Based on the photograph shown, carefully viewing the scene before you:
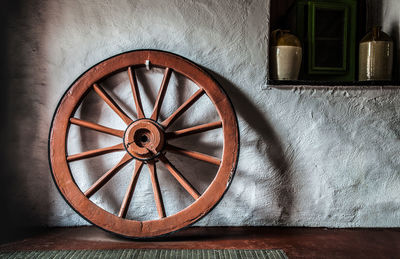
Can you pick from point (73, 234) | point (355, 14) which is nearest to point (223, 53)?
point (355, 14)

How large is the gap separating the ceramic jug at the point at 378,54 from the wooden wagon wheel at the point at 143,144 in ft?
3.09

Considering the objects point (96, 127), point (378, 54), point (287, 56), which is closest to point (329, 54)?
point (378, 54)

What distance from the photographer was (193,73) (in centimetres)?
177

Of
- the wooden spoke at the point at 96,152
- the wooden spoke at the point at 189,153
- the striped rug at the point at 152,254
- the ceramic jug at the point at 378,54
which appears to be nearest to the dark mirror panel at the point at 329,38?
the ceramic jug at the point at 378,54

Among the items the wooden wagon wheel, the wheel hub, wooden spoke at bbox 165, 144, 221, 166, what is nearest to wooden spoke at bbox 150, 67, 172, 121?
the wooden wagon wheel

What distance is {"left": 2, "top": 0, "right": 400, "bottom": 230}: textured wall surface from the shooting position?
1850mm

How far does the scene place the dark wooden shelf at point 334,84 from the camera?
6.06 ft

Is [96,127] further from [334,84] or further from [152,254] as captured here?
[334,84]

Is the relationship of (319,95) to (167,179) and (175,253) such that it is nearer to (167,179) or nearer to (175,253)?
(167,179)

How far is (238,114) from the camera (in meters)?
1.88

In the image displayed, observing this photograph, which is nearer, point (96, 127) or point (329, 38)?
point (96, 127)

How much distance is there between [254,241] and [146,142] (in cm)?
79

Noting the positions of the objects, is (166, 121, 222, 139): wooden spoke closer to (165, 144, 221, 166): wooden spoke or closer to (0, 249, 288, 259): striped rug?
(165, 144, 221, 166): wooden spoke

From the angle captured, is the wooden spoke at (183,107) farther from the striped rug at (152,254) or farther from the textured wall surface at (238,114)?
the striped rug at (152,254)
